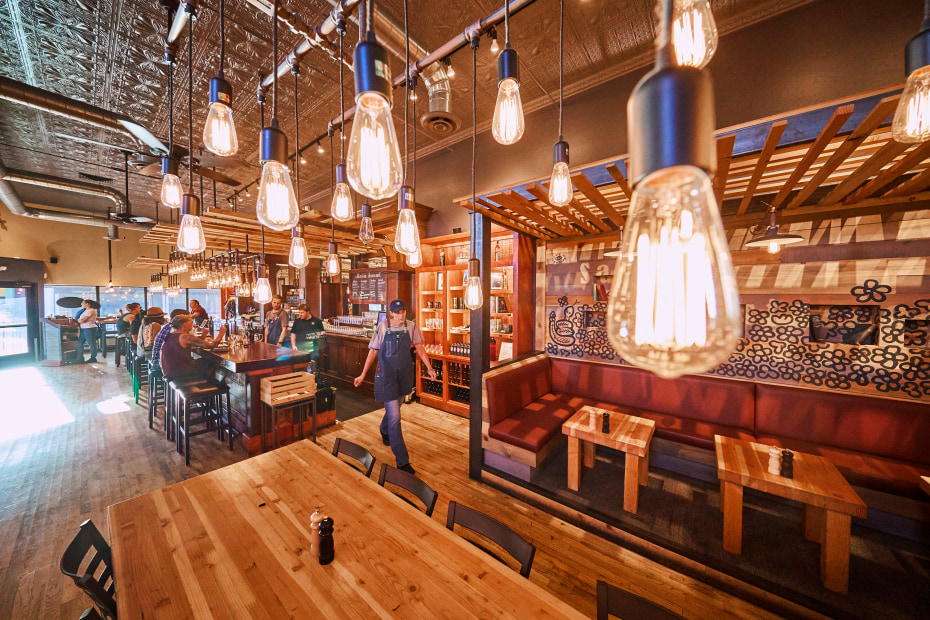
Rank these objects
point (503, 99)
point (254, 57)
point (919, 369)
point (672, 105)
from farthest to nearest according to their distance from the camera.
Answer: point (254, 57), point (919, 369), point (503, 99), point (672, 105)

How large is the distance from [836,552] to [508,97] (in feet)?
11.1

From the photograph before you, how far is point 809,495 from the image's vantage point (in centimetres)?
202

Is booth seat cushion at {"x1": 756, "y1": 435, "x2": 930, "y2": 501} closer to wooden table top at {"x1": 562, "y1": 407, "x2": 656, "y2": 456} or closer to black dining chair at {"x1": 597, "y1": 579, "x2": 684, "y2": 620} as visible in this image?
wooden table top at {"x1": 562, "y1": 407, "x2": 656, "y2": 456}

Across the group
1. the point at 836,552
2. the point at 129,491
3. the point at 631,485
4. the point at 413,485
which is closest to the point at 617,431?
the point at 631,485

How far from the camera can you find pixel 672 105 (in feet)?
1.27

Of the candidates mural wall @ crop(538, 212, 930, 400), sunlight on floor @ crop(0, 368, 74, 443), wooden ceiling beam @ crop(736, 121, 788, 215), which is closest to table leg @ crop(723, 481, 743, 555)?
mural wall @ crop(538, 212, 930, 400)

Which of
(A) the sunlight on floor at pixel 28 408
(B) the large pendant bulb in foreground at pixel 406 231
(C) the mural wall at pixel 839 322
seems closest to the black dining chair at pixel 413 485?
(B) the large pendant bulb in foreground at pixel 406 231

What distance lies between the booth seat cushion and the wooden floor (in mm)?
1486

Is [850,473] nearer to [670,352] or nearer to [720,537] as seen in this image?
[720,537]

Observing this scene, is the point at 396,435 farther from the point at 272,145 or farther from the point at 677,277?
the point at 677,277

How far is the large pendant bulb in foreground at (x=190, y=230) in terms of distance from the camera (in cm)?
153

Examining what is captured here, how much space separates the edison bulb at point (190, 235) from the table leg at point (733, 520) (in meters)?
3.77

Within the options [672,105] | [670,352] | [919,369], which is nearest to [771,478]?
[919,369]

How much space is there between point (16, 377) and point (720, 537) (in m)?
14.3
